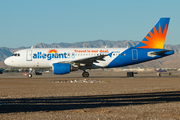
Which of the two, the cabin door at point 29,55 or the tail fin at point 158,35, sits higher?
the tail fin at point 158,35

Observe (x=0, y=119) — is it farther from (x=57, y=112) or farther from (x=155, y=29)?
(x=155, y=29)

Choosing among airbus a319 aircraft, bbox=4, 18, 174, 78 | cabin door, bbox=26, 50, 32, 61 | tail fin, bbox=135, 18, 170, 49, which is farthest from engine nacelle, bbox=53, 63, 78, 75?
tail fin, bbox=135, 18, 170, 49

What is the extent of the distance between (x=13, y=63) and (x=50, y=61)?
5.89 m

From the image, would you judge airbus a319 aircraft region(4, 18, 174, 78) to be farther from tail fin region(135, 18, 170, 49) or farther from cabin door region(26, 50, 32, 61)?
tail fin region(135, 18, 170, 49)

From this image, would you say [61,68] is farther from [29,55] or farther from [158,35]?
[158,35]

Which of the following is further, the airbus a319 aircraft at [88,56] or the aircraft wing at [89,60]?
the airbus a319 aircraft at [88,56]

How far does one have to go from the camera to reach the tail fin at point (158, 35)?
130ft

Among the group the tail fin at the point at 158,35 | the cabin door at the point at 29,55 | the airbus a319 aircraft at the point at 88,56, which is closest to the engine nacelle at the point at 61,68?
the airbus a319 aircraft at the point at 88,56

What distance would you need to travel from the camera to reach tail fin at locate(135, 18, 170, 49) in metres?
39.7

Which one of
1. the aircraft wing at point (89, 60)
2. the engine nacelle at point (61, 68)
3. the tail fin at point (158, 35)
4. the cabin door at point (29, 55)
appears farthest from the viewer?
the tail fin at point (158, 35)

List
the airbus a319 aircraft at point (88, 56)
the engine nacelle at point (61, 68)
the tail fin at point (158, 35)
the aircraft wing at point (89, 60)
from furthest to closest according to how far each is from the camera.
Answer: the tail fin at point (158, 35) < the airbus a319 aircraft at point (88, 56) < the aircraft wing at point (89, 60) < the engine nacelle at point (61, 68)

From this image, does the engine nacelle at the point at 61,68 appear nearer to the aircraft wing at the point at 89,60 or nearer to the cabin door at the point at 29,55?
the aircraft wing at the point at 89,60

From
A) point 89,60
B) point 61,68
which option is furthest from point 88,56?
point 61,68

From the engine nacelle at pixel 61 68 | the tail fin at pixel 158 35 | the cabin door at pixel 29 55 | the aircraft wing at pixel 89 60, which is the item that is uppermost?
the tail fin at pixel 158 35
